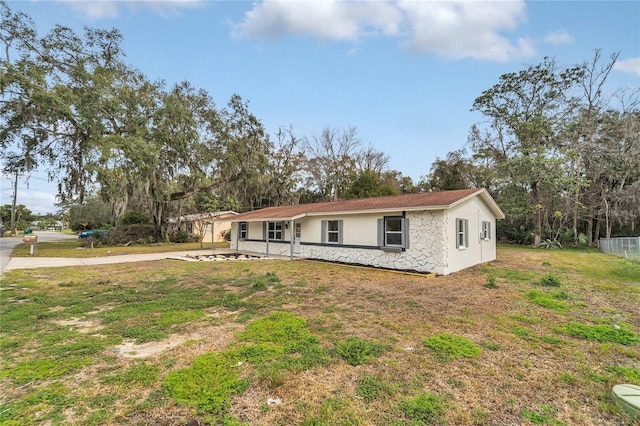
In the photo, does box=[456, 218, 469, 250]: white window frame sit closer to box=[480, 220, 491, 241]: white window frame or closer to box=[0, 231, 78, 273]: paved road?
box=[480, 220, 491, 241]: white window frame

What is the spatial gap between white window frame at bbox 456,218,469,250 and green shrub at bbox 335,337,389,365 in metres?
7.71

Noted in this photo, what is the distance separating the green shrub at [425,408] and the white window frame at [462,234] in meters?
8.55

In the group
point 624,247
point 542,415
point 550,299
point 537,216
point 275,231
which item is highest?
point 537,216

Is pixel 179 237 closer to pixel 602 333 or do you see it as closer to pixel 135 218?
pixel 135 218

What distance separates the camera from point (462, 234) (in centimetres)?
1080

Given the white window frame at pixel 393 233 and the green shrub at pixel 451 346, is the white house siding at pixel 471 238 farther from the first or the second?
the green shrub at pixel 451 346

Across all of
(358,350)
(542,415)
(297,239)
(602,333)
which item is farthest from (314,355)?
(297,239)

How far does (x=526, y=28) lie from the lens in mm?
10555

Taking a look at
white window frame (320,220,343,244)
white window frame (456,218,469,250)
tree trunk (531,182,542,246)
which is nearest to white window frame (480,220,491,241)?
white window frame (456,218,469,250)

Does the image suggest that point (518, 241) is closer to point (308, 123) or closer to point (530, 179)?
point (530, 179)

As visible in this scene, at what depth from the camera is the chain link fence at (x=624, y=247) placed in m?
12.6

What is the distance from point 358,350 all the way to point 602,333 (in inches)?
153

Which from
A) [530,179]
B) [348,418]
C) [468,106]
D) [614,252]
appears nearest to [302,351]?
[348,418]

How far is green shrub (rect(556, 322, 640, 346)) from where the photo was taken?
415cm
